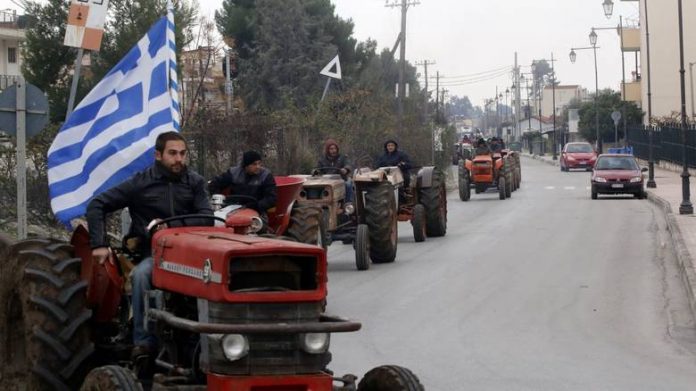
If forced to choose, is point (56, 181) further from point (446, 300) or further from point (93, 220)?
point (446, 300)

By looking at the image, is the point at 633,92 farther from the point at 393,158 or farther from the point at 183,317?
the point at 183,317

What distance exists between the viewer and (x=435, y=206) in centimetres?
2633

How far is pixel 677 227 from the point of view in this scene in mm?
28094

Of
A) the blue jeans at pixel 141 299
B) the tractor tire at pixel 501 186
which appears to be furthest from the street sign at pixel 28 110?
the tractor tire at pixel 501 186

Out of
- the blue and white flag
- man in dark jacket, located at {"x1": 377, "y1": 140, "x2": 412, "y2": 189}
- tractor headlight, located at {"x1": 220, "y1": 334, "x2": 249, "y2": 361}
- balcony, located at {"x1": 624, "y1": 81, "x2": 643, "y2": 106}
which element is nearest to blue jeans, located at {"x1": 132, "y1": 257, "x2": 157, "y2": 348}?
tractor headlight, located at {"x1": 220, "y1": 334, "x2": 249, "y2": 361}

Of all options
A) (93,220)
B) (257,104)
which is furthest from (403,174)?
(257,104)

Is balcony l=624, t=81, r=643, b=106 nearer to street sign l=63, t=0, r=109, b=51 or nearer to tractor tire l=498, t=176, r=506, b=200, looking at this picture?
tractor tire l=498, t=176, r=506, b=200

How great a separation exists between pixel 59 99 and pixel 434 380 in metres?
26.8

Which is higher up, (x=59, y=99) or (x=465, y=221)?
(x=59, y=99)

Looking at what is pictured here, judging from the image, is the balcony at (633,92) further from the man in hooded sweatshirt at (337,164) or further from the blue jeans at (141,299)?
the blue jeans at (141,299)

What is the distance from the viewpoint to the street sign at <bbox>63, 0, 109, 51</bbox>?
1481cm

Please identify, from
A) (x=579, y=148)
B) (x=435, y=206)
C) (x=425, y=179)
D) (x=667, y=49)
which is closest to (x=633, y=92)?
(x=667, y=49)

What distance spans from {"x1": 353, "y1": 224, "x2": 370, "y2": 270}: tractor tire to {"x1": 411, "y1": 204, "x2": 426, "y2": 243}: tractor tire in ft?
16.5

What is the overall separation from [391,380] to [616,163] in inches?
1439
